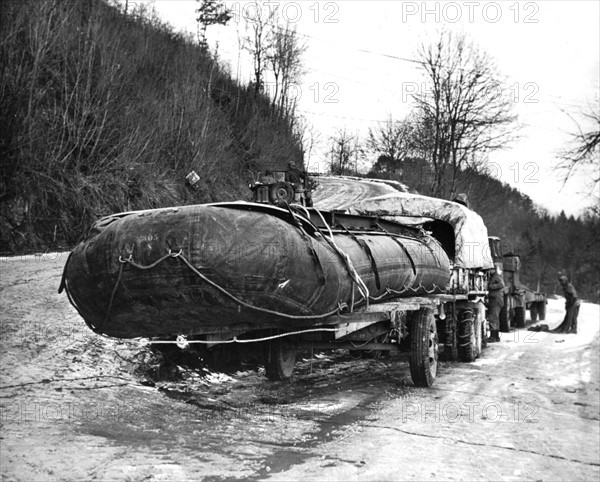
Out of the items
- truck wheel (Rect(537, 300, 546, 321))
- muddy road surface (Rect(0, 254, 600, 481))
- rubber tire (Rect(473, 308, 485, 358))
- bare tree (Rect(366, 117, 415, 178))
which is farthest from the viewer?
bare tree (Rect(366, 117, 415, 178))

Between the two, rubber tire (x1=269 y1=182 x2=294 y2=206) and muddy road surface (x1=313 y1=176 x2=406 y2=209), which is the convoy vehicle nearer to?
rubber tire (x1=269 y1=182 x2=294 y2=206)

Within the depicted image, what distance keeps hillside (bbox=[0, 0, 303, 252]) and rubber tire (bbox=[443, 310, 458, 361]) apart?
30.3ft

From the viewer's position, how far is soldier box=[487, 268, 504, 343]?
1424 centimetres

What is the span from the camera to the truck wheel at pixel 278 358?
6.65 m

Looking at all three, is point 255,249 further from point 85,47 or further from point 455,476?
point 85,47

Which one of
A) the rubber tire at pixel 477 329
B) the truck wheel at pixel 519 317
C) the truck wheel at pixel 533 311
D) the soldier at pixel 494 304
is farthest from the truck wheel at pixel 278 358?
the truck wheel at pixel 533 311

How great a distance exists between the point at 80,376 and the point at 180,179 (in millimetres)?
15104

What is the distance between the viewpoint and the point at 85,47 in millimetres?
18031

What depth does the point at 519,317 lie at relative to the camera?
19.9 meters

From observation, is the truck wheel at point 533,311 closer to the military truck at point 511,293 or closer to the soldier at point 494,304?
the military truck at point 511,293

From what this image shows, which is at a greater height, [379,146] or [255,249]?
[379,146]

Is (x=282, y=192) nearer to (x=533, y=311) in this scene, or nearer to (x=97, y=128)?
(x=97, y=128)

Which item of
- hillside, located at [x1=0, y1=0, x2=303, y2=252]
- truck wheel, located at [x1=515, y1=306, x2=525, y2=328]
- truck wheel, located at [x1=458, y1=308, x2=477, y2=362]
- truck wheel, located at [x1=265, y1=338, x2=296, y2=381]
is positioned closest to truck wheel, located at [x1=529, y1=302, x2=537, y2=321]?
truck wheel, located at [x1=515, y1=306, x2=525, y2=328]

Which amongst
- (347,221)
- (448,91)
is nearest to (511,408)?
(347,221)
